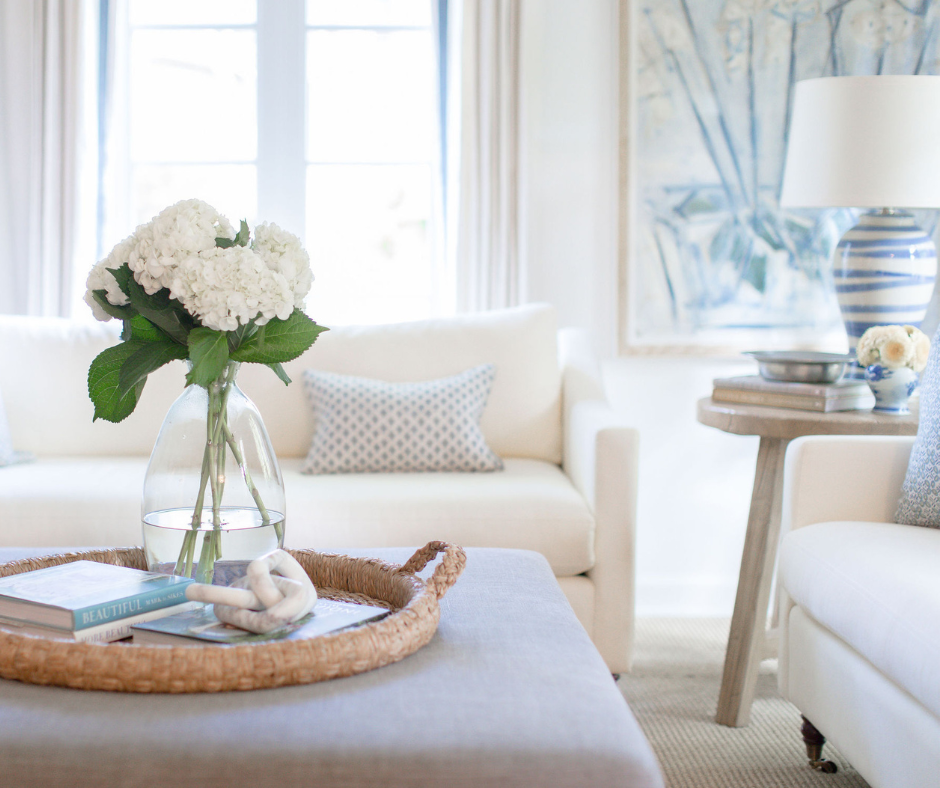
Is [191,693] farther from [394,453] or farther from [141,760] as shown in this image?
[394,453]

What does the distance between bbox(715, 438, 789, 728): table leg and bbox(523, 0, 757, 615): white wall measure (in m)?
1.09

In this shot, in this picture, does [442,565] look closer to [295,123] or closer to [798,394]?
[798,394]

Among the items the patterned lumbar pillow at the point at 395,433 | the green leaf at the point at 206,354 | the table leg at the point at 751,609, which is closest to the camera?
the green leaf at the point at 206,354

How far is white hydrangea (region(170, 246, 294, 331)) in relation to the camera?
1.14m

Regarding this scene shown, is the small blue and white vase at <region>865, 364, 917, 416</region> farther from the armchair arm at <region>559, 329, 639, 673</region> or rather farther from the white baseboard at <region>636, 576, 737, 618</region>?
the white baseboard at <region>636, 576, 737, 618</region>

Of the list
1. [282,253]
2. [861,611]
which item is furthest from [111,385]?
[861,611]

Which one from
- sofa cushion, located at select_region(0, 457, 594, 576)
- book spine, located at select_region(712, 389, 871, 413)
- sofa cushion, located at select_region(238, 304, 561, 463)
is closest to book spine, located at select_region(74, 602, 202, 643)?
sofa cushion, located at select_region(0, 457, 594, 576)

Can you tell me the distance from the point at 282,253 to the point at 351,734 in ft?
2.05

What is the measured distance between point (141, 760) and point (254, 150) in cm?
281

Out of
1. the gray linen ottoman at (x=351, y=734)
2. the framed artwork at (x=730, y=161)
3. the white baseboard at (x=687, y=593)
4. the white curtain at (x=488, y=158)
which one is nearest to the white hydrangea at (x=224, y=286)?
the gray linen ottoman at (x=351, y=734)

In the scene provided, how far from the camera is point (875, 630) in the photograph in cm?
138

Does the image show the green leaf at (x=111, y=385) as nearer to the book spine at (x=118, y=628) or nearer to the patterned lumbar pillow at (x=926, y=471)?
the book spine at (x=118, y=628)

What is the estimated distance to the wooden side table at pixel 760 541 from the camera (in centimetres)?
207

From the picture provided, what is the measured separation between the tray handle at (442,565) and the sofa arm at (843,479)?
2.79 feet
